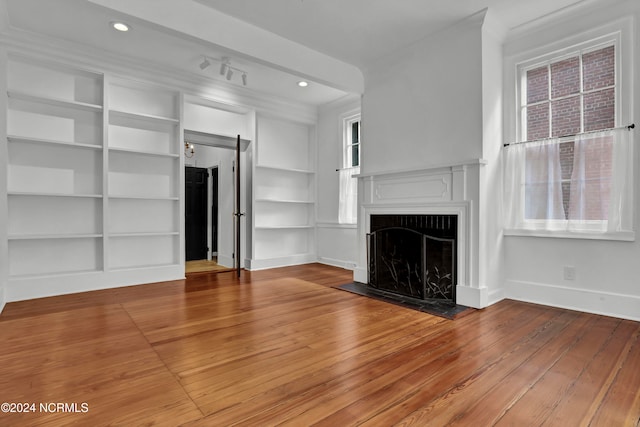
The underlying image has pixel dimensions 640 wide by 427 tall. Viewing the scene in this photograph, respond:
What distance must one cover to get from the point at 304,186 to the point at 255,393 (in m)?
4.78

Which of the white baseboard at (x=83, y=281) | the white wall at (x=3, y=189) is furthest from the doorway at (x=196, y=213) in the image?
the white wall at (x=3, y=189)

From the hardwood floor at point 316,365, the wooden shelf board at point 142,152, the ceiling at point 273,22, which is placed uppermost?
the ceiling at point 273,22

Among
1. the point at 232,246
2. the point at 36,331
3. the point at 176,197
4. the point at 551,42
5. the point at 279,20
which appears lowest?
the point at 36,331

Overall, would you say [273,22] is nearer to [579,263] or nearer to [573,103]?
[573,103]

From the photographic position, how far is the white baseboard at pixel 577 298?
2.83m

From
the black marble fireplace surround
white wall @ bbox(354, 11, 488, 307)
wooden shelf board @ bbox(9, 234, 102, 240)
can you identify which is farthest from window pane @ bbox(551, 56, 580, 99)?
wooden shelf board @ bbox(9, 234, 102, 240)

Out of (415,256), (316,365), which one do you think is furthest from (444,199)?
(316,365)

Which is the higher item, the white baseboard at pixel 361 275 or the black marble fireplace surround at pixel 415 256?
the black marble fireplace surround at pixel 415 256

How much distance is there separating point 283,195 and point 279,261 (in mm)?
1182

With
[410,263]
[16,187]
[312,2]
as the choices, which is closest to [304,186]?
[410,263]

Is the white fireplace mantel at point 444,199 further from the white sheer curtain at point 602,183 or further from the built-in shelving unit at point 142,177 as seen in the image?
the built-in shelving unit at point 142,177

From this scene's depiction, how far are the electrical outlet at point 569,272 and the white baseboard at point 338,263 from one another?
9.01 ft

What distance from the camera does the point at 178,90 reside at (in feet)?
15.3

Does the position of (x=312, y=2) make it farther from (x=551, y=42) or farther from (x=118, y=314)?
(x=118, y=314)
